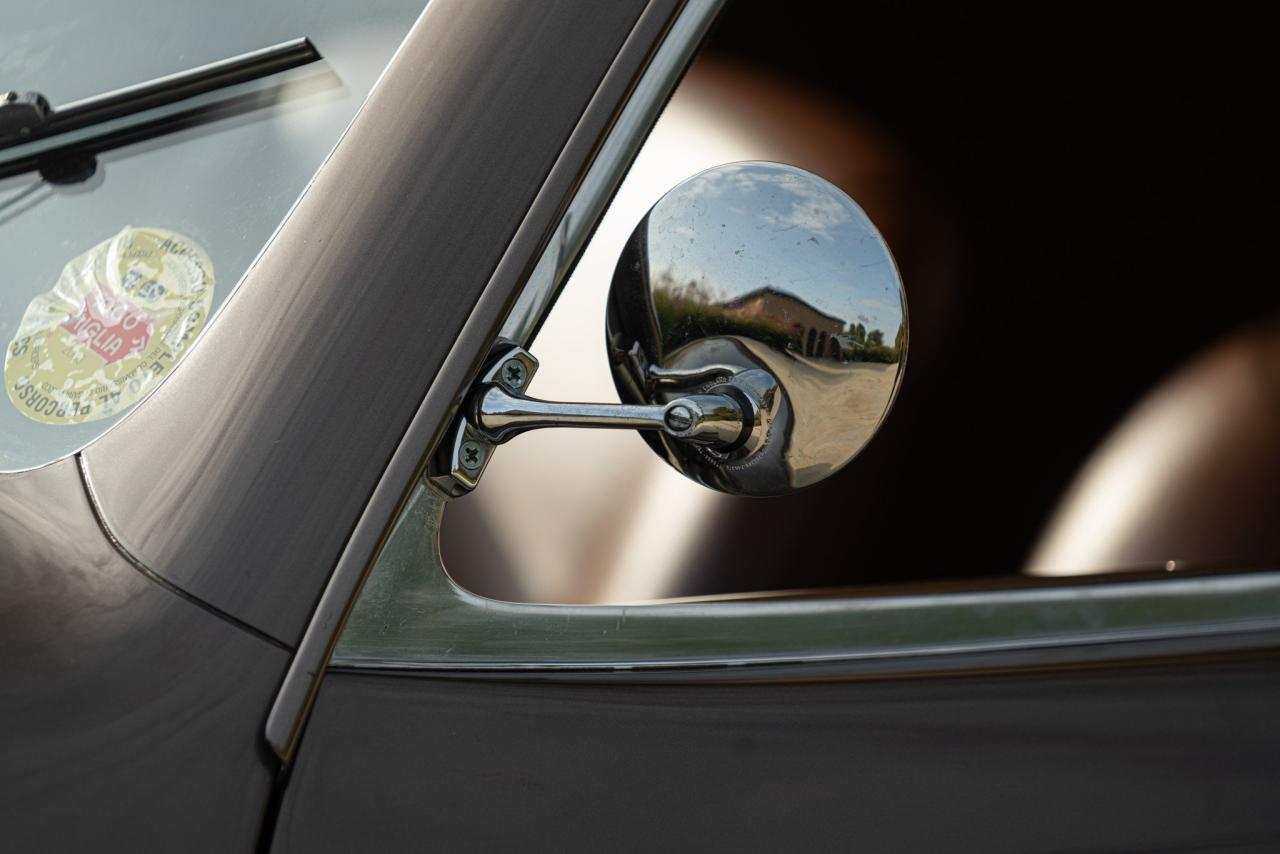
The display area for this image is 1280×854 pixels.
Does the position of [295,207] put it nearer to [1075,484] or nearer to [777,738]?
[777,738]

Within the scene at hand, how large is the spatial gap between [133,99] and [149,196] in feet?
0.27

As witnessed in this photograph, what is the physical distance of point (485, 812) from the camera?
0.79m

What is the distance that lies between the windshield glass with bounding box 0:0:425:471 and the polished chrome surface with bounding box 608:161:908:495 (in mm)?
289

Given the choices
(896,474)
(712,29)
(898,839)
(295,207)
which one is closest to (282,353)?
(295,207)

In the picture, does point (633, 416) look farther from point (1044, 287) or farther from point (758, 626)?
point (1044, 287)

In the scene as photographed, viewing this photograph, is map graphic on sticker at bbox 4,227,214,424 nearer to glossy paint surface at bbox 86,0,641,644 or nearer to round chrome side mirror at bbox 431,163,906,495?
glossy paint surface at bbox 86,0,641,644

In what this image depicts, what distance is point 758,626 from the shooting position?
2.77 ft

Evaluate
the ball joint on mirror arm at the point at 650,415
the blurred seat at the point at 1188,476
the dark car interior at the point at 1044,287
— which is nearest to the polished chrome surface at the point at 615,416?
the ball joint on mirror arm at the point at 650,415

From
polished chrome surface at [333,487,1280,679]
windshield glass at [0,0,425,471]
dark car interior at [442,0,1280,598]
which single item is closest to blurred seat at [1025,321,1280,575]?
dark car interior at [442,0,1280,598]

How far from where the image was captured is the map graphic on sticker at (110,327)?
92 centimetres

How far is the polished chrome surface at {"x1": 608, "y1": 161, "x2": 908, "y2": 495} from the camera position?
791mm

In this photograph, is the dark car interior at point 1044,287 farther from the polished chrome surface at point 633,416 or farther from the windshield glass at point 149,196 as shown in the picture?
the polished chrome surface at point 633,416

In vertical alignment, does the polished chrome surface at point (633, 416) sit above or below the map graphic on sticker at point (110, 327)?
above

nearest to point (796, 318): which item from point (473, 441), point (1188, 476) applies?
point (473, 441)
